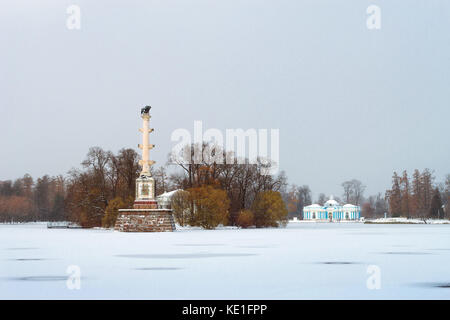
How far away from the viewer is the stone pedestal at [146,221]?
2253 inches

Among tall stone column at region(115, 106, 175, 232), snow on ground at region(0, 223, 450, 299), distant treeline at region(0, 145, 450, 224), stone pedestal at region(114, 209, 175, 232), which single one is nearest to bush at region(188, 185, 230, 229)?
distant treeline at region(0, 145, 450, 224)

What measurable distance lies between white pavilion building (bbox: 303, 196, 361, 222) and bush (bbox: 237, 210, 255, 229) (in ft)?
241

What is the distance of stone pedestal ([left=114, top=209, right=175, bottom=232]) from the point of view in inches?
2253

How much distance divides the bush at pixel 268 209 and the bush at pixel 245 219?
63.5 inches

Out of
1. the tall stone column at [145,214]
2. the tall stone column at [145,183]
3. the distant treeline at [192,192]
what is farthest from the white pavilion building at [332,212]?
the tall stone column at [145,214]

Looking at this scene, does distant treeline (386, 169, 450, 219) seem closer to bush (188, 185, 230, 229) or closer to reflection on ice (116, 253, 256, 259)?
bush (188, 185, 230, 229)

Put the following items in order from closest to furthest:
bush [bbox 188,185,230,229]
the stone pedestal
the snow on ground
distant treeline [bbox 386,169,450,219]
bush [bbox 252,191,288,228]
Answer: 1. the snow on ground
2. the stone pedestal
3. bush [bbox 188,185,230,229]
4. bush [bbox 252,191,288,228]
5. distant treeline [bbox 386,169,450,219]

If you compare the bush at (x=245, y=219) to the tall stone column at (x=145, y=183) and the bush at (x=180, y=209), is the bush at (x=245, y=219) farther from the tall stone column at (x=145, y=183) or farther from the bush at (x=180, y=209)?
the tall stone column at (x=145, y=183)

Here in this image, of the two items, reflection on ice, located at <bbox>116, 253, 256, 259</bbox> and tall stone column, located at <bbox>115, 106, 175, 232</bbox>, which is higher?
tall stone column, located at <bbox>115, 106, 175, 232</bbox>

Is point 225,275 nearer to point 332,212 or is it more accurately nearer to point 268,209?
point 268,209
